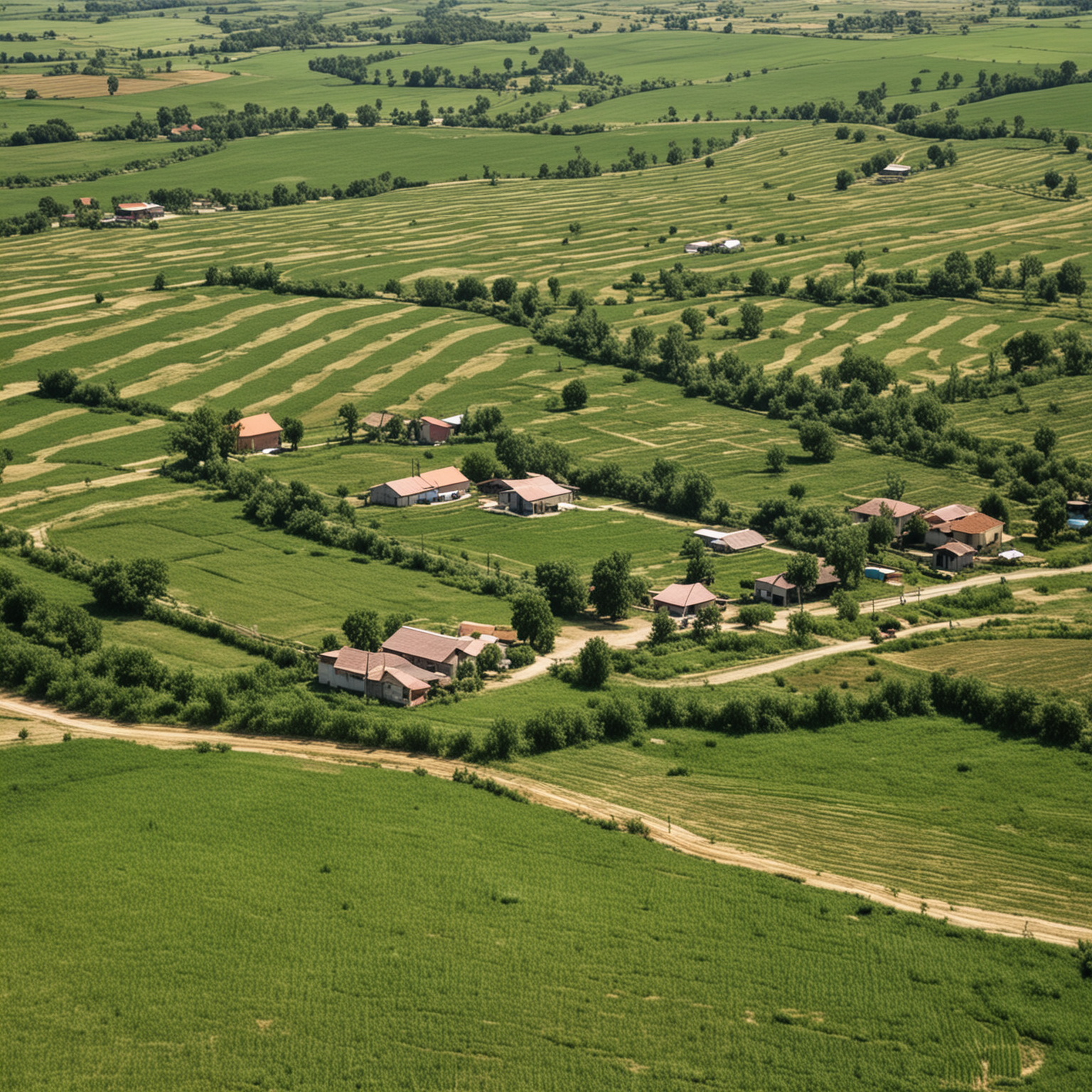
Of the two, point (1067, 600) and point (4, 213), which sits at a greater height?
point (4, 213)

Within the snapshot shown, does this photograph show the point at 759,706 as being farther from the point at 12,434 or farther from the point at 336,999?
the point at 12,434

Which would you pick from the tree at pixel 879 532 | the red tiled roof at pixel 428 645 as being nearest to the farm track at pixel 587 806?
the red tiled roof at pixel 428 645

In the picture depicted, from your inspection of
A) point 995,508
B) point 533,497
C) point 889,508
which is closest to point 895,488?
point 889,508

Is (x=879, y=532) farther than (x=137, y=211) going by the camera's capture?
No

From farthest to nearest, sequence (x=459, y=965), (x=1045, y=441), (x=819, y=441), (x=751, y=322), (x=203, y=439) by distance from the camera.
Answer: (x=751, y=322), (x=819, y=441), (x=1045, y=441), (x=203, y=439), (x=459, y=965)

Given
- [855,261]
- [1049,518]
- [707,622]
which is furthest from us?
[855,261]

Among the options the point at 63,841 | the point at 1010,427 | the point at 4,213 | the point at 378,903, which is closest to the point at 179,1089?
the point at 378,903

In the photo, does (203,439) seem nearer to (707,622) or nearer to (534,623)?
(534,623)

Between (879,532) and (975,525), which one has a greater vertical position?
(879,532)
